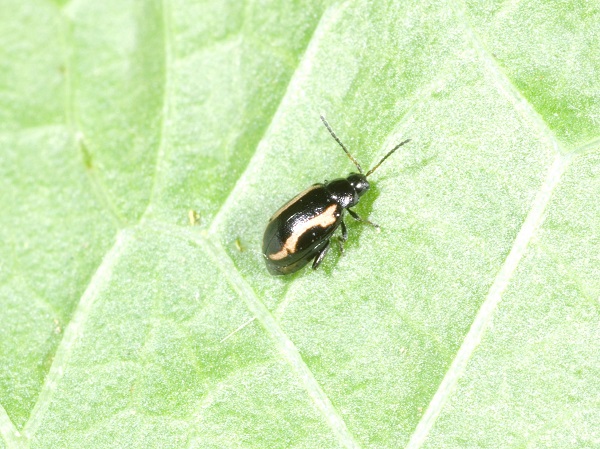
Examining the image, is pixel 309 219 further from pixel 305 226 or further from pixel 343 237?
pixel 343 237

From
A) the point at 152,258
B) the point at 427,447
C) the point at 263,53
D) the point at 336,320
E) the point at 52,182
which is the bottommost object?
the point at 427,447

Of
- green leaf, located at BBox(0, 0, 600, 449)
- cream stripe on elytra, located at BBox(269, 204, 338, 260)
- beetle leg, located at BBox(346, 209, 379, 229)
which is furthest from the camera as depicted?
beetle leg, located at BBox(346, 209, 379, 229)

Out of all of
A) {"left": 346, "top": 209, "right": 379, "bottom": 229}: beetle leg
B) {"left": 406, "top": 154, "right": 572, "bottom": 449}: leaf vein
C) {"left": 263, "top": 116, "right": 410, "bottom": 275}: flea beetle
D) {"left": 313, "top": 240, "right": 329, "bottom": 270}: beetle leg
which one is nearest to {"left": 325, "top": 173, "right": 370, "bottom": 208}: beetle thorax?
{"left": 263, "top": 116, "right": 410, "bottom": 275}: flea beetle

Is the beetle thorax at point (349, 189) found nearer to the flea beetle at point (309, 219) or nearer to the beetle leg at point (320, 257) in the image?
the flea beetle at point (309, 219)

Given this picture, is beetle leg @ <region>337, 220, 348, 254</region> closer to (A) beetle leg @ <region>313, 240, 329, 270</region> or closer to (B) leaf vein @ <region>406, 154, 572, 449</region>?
(A) beetle leg @ <region>313, 240, 329, 270</region>

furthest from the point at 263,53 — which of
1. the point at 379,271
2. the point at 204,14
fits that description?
the point at 379,271

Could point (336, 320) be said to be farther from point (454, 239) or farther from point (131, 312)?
point (131, 312)
